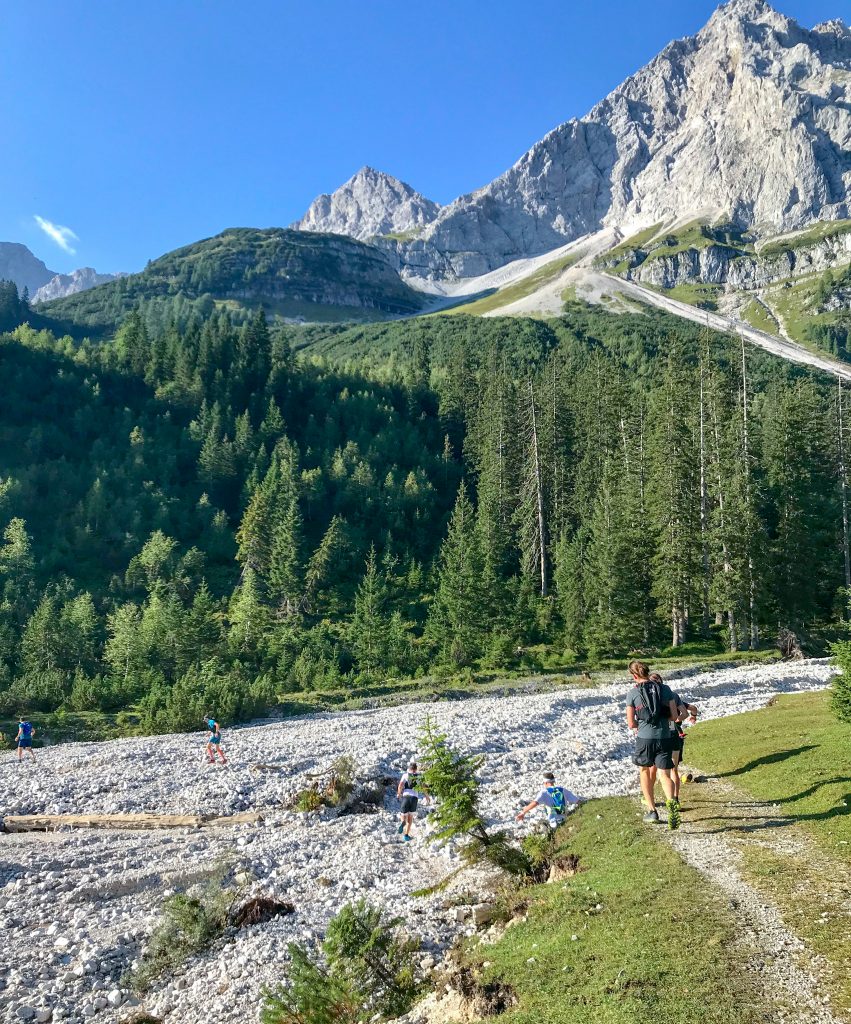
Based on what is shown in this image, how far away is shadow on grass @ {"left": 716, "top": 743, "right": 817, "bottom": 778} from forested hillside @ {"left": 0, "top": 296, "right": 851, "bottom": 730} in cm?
3135

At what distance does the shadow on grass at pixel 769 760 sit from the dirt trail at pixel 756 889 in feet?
3.01

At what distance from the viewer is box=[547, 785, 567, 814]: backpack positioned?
17656 millimetres

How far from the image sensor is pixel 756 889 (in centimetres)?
996

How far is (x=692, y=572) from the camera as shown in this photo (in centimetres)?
5488


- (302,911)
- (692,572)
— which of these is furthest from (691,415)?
(302,911)

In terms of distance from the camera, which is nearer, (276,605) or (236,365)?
(276,605)

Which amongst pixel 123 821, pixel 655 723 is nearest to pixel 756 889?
pixel 655 723

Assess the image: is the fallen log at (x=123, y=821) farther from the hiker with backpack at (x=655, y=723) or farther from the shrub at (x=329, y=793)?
the hiker with backpack at (x=655, y=723)

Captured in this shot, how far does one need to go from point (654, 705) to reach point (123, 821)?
1819 centimetres

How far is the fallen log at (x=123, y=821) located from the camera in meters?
21.0

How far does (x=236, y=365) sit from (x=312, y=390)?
14717 mm

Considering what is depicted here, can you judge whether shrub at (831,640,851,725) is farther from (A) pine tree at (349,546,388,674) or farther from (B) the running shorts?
(A) pine tree at (349,546,388,674)

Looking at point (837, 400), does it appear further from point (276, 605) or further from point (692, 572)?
point (276, 605)

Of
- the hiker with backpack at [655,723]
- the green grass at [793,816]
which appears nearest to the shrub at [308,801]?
the green grass at [793,816]
